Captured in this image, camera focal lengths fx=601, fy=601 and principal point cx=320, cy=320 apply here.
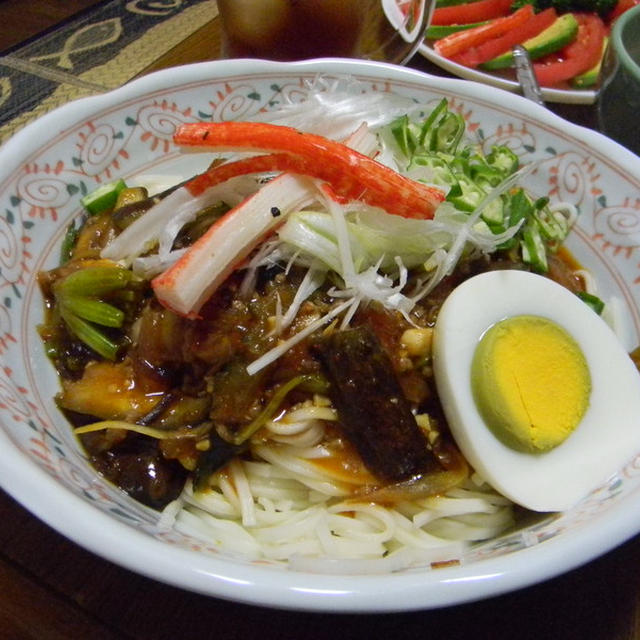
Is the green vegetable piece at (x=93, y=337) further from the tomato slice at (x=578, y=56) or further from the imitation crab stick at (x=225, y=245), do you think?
the tomato slice at (x=578, y=56)

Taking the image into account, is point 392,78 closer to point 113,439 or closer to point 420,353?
point 420,353

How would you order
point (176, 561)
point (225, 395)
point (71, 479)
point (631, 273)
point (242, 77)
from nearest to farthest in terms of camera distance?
1. point (176, 561)
2. point (71, 479)
3. point (225, 395)
4. point (631, 273)
5. point (242, 77)

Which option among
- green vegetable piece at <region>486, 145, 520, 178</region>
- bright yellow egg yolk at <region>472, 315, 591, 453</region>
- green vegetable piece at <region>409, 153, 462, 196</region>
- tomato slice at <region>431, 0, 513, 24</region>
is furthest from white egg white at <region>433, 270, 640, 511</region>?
tomato slice at <region>431, 0, 513, 24</region>

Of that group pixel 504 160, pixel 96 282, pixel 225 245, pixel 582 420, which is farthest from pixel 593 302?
pixel 96 282

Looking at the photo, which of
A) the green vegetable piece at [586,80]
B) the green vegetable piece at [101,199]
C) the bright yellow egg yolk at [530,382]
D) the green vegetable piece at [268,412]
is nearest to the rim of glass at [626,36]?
the green vegetable piece at [586,80]

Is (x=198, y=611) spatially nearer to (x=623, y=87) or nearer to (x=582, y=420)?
(x=582, y=420)

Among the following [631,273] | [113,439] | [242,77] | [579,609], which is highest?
[242,77]

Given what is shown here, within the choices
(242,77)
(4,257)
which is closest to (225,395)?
(4,257)
